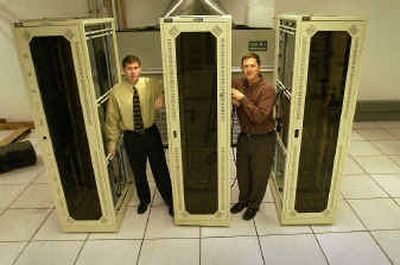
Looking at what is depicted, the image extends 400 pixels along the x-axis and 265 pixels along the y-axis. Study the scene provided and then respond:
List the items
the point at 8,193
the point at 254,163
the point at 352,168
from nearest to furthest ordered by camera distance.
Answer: the point at 254,163 → the point at 8,193 → the point at 352,168

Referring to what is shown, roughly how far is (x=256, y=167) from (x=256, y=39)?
195 centimetres

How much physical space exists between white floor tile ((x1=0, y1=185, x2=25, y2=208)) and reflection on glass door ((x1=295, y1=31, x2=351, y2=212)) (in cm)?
303

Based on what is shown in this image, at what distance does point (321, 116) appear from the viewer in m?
2.65

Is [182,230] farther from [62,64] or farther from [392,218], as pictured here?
[392,218]

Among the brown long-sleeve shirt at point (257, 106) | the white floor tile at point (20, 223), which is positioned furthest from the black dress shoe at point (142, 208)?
the brown long-sleeve shirt at point (257, 106)

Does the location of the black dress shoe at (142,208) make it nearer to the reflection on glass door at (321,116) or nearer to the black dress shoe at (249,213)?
the black dress shoe at (249,213)

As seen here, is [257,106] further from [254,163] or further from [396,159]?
[396,159]

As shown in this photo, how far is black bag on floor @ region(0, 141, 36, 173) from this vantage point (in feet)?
13.6

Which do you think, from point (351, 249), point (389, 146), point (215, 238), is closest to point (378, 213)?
point (351, 249)

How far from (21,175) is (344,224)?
149 inches

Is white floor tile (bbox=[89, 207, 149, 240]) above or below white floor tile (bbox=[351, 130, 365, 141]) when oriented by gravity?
below

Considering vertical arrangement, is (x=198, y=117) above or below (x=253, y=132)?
above

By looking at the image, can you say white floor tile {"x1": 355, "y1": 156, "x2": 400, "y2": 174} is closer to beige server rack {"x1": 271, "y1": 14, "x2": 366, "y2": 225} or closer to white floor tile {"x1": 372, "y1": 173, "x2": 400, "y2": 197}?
white floor tile {"x1": 372, "y1": 173, "x2": 400, "y2": 197}

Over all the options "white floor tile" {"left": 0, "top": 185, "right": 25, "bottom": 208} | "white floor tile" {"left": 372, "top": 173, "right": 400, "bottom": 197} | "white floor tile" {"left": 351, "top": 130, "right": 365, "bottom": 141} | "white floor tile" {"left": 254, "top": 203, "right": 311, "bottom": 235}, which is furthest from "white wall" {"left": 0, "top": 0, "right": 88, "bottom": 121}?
"white floor tile" {"left": 372, "top": 173, "right": 400, "bottom": 197}
